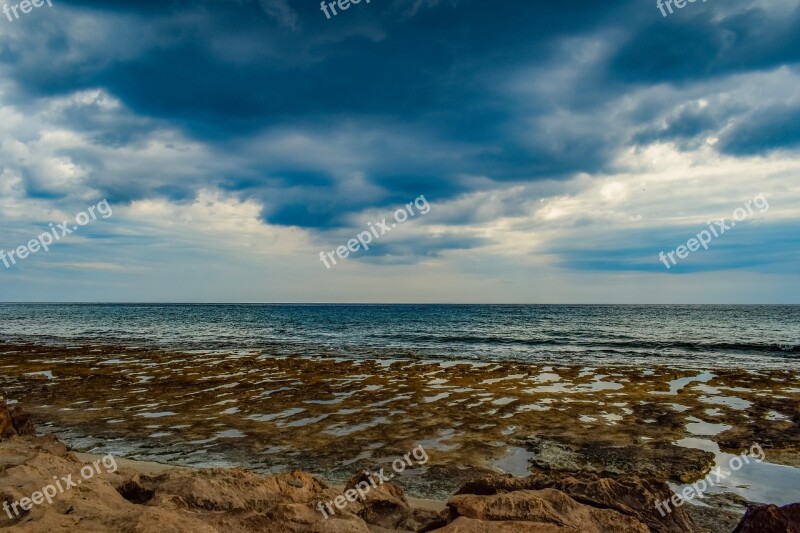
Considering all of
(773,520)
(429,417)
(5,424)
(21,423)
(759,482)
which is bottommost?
(429,417)

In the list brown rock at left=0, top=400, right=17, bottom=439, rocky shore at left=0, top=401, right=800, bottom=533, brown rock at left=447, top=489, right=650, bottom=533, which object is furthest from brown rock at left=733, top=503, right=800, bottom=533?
brown rock at left=0, top=400, right=17, bottom=439

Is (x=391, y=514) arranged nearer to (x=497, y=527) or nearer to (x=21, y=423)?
(x=497, y=527)

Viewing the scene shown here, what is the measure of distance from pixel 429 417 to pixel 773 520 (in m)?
10.7

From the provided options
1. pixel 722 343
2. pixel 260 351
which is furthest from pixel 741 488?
pixel 722 343

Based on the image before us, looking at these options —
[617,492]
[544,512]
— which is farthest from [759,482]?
[544,512]

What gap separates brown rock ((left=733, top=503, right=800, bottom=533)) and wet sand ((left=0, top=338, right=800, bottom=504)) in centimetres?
473

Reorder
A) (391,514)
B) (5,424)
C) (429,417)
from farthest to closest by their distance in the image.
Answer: (429,417), (5,424), (391,514)

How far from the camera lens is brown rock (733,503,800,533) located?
15.0 ft

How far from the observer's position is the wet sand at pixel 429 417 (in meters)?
10.3

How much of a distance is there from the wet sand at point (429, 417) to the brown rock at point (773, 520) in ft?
15.5

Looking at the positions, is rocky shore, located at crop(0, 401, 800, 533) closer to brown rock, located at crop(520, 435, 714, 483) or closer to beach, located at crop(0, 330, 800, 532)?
beach, located at crop(0, 330, 800, 532)

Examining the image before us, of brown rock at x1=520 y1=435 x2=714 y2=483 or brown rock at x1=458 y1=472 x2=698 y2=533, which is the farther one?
brown rock at x1=520 y1=435 x2=714 y2=483

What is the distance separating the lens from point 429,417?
1470 cm

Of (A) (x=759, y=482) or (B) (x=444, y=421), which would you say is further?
(B) (x=444, y=421)
